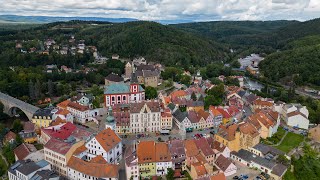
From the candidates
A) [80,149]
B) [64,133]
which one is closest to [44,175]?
[80,149]

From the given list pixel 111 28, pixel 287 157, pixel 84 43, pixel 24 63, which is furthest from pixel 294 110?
pixel 111 28

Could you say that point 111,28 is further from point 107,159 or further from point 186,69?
point 107,159

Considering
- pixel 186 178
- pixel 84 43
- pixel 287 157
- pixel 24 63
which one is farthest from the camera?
pixel 84 43

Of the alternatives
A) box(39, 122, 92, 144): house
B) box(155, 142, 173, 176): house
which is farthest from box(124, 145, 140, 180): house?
box(39, 122, 92, 144): house

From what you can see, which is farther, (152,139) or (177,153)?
(152,139)

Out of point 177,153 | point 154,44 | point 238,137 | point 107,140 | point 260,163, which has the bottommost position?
point 260,163

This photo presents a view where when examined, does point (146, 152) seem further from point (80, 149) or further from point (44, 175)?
point (44, 175)

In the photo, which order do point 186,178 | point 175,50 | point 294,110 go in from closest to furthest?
point 186,178 < point 294,110 < point 175,50
